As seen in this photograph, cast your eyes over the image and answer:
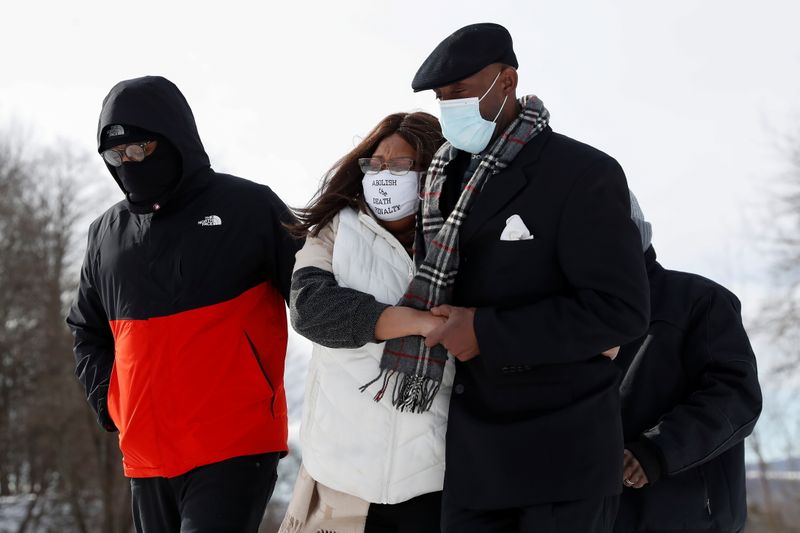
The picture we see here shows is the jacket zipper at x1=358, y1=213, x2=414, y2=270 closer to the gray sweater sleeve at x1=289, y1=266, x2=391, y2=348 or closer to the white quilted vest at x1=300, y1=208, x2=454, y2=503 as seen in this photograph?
the white quilted vest at x1=300, y1=208, x2=454, y2=503

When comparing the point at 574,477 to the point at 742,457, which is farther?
the point at 742,457

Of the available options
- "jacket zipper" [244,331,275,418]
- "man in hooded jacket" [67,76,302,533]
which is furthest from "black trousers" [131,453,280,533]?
"jacket zipper" [244,331,275,418]

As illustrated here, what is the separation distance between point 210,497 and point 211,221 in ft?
3.53

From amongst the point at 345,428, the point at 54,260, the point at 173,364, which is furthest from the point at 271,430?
the point at 54,260

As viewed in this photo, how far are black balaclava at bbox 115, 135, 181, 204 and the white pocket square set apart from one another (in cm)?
176

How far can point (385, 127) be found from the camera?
12.3 feet

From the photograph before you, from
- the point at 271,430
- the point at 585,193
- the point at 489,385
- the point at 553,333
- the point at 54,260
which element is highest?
the point at 585,193

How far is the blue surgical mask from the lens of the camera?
3.23 metres

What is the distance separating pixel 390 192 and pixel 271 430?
3.93ft

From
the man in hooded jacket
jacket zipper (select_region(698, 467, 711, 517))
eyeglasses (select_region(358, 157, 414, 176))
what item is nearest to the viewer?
eyeglasses (select_region(358, 157, 414, 176))

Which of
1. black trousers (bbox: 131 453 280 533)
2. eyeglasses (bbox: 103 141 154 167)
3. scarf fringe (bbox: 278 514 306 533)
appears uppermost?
eyeglasses (bbox: 103 141 154 167)

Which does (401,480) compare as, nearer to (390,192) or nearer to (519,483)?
(519,483)

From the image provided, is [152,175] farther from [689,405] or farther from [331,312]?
[689,405]

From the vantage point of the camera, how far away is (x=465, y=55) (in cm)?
322
